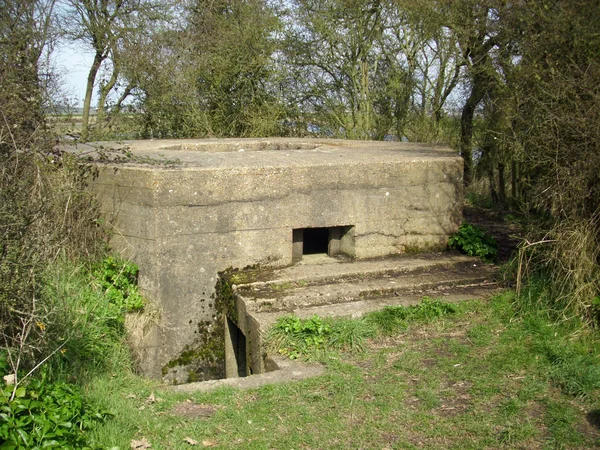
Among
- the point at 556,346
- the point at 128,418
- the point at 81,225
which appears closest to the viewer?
→ the point at 128,418

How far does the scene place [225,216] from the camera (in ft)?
20.6

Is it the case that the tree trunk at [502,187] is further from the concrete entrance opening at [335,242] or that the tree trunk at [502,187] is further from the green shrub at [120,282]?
the green shrub at [120,282]

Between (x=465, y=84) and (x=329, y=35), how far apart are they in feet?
8.85

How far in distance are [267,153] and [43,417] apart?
5.00 meters

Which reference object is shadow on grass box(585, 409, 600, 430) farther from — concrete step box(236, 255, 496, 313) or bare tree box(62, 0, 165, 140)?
bare tree box(62, 0, 165, 140)

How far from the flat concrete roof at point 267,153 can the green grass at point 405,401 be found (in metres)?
2.29

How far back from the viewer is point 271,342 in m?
5.06

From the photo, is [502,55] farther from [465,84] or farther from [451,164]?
[451,164]

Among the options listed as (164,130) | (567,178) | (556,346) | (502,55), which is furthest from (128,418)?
(164,130)

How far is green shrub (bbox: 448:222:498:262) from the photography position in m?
6.96

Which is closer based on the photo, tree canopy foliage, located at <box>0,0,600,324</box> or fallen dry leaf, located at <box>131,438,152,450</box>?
fallen dry leaf, located at <box>131,438,152,450</box>

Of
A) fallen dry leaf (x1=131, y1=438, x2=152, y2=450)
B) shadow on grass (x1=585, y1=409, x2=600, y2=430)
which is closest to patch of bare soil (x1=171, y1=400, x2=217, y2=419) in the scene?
fallen dry leaf (x1=131, y1=438, x2=152, y2=450)

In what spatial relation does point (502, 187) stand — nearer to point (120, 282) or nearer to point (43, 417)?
point (120, 282)

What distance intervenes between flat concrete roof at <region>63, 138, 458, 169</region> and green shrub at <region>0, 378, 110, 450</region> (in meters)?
3.14
